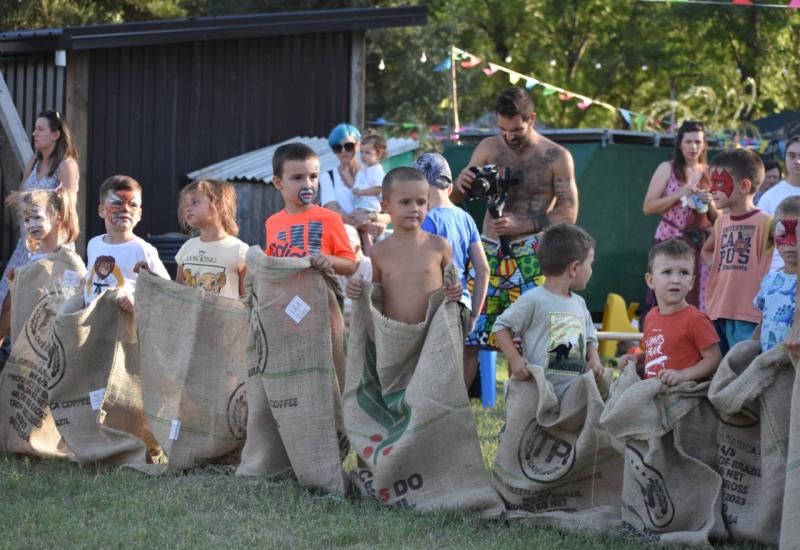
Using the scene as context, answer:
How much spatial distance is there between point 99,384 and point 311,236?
1470 mm

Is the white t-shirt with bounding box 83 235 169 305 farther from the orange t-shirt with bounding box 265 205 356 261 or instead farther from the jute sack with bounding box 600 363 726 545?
the jute sack with bounding box 600 363 726 545

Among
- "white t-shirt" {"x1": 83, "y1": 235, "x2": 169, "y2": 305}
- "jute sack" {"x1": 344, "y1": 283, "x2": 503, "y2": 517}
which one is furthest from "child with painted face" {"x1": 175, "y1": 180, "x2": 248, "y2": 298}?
"jute sack" {"x1": 344, "y1": 283, "x2": 503, "y2": 517}

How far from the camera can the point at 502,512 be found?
5.21 m

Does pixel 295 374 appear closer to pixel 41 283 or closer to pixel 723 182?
pixel 41 283

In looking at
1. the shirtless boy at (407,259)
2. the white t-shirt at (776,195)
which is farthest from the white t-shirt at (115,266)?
the white t-shirt at (776,195)

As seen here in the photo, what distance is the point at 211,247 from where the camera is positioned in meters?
6.55

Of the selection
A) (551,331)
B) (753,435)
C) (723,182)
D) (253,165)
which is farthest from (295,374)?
(253,165)

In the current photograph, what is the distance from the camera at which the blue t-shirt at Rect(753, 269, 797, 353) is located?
4.91 meters

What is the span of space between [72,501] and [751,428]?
297 cm

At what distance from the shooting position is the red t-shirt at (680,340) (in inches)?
197

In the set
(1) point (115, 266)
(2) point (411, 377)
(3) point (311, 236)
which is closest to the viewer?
(2) point (411, 377)

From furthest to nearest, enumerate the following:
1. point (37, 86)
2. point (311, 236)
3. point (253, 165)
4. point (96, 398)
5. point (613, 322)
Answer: point (253, 165) < point (37, 86) < point (613, 322) < point (96, 398) < point (311, 236)

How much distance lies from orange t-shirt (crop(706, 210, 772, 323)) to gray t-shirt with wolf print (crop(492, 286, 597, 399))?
32.2 inches

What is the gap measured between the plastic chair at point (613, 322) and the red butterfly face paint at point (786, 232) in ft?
19.9
